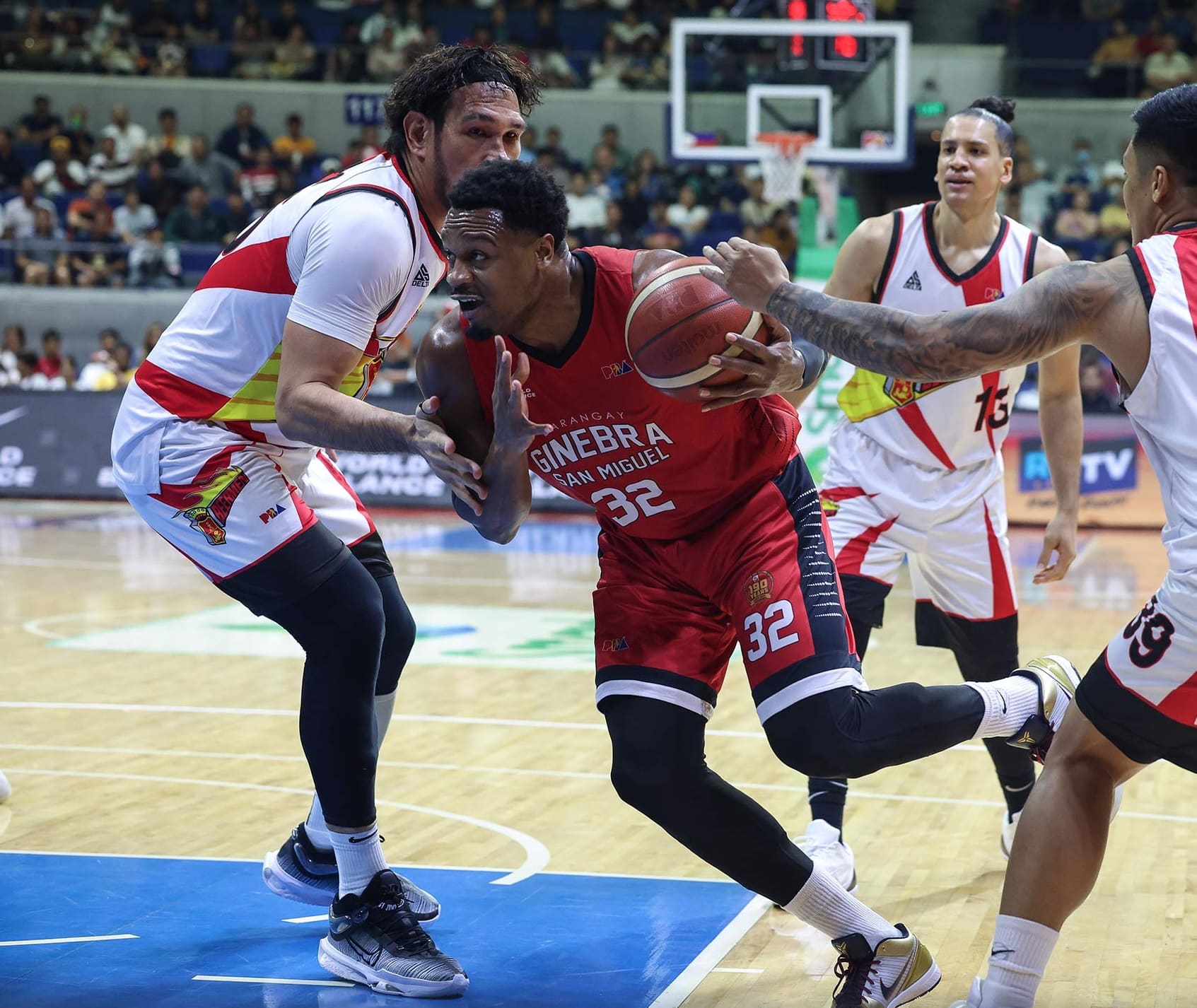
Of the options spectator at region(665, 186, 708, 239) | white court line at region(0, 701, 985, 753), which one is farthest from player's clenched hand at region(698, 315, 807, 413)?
spectator at region(665, 186, 708, 239)

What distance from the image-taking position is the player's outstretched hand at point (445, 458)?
3117 millimetres

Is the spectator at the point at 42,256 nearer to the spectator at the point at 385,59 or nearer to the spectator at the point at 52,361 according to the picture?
the spectator at the point at 52,361

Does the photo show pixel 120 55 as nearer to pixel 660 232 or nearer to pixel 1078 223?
pixel 660 232

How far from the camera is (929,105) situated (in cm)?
1722

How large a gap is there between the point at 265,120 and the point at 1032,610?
628 inches

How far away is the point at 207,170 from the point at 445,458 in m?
18.8

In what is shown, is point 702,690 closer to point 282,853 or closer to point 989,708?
point 989,708

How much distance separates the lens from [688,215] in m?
19.0

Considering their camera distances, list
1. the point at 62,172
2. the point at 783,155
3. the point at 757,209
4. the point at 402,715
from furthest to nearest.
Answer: the point at 62,172, the point at 757,209, the point at 783,155, the point at 402,715

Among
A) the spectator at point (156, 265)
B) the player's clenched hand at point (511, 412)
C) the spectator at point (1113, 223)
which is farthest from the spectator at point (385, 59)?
the player's clenched hand at point (511, 412)

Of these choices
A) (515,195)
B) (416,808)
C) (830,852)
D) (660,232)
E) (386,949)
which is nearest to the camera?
(515,195)

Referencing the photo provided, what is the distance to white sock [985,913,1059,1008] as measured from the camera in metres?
3.05

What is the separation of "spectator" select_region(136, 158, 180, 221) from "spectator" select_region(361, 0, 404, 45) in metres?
3.87

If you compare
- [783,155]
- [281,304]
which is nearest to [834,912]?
[281,304]
